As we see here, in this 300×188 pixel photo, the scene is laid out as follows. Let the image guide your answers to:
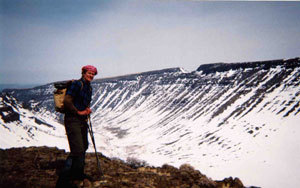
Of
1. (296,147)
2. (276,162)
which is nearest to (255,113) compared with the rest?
(296,147)

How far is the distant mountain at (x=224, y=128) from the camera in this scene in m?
76.3

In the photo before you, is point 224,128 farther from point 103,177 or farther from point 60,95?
point 60,95

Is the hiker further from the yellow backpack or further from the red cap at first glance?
the yellow backpack

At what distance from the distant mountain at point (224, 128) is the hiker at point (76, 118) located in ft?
212

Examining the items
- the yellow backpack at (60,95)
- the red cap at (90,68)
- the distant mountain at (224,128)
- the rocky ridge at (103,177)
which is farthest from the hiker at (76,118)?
the distant mountain at (224,128)

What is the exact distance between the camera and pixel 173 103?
192250 mm

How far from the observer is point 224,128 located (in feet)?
387

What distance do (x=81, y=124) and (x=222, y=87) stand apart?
568 ft

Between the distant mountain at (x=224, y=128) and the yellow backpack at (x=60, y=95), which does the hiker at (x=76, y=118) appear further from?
the distant mountain at (x=224, y=128)

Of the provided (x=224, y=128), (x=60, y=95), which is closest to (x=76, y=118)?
(x=60, y=95)

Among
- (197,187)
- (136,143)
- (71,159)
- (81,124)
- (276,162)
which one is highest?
(81,124)

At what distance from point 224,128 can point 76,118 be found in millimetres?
121988

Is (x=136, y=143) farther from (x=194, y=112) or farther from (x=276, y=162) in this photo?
(x=276, y=162)

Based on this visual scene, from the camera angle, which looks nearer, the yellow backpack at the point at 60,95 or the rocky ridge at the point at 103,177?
the yellow backpack at the point at 60,95
